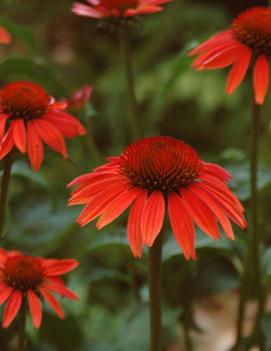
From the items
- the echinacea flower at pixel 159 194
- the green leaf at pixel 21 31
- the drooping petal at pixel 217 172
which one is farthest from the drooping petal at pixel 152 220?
the green leaf at pixel 21 31

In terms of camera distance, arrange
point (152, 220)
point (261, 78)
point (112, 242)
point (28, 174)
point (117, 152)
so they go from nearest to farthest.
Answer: point (152, 220), point (261, 78), point (112, 242), point (28, 174), point (117, 152)

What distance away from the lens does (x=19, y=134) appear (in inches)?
35.0

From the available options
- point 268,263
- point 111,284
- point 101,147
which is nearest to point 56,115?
point 268,263

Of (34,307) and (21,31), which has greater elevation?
(21,31)

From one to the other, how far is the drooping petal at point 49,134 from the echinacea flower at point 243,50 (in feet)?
0.67

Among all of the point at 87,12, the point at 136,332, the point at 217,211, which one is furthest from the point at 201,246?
the point at 87,12

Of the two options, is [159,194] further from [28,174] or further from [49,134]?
[28,174]

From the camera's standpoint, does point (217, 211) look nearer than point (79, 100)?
Yes

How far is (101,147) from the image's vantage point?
271 centimetres

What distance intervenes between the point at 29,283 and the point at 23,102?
0.73 ft

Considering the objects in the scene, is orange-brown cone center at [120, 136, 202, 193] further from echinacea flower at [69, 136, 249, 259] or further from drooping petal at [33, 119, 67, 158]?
drooping petal at [33, 119, 67, 158]

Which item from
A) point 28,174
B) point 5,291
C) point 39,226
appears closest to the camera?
point 5,291

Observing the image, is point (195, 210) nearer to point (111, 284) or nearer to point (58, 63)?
point (111, 284)

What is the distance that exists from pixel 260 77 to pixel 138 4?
0.28 metres
